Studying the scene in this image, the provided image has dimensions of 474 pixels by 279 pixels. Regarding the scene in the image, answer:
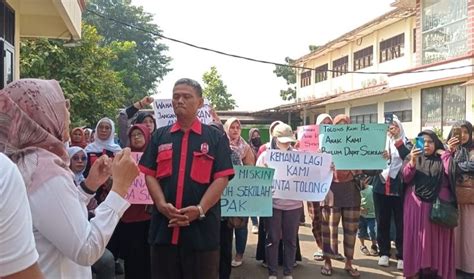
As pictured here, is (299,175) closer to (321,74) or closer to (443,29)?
(443,29)

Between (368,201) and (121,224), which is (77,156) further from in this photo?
(368,201)

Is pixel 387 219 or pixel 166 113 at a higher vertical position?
pixel 166 113

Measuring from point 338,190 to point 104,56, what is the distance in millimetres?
11404

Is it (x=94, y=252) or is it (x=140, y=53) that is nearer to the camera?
(x=94, y=252)

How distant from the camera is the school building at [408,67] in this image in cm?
1708

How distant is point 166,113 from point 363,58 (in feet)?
77.1

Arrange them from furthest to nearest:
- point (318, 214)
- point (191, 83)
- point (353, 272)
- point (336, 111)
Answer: point (336, 111), point (318, 214), point (353, 272), point (191, 83)

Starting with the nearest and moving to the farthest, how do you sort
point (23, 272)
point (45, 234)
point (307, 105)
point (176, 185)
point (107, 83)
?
point (23, 272) → point (45, 234) → point (176, 185) → point (107, 83) → point (307, 105)

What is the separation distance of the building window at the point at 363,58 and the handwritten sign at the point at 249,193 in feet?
73.2

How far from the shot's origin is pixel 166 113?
5402 millimetres

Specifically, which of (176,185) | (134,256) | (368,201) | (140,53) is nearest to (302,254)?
(368,201)

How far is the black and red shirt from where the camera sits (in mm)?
3428

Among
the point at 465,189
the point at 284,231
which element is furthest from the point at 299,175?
the point at 465,189

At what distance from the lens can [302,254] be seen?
7.14 metres
